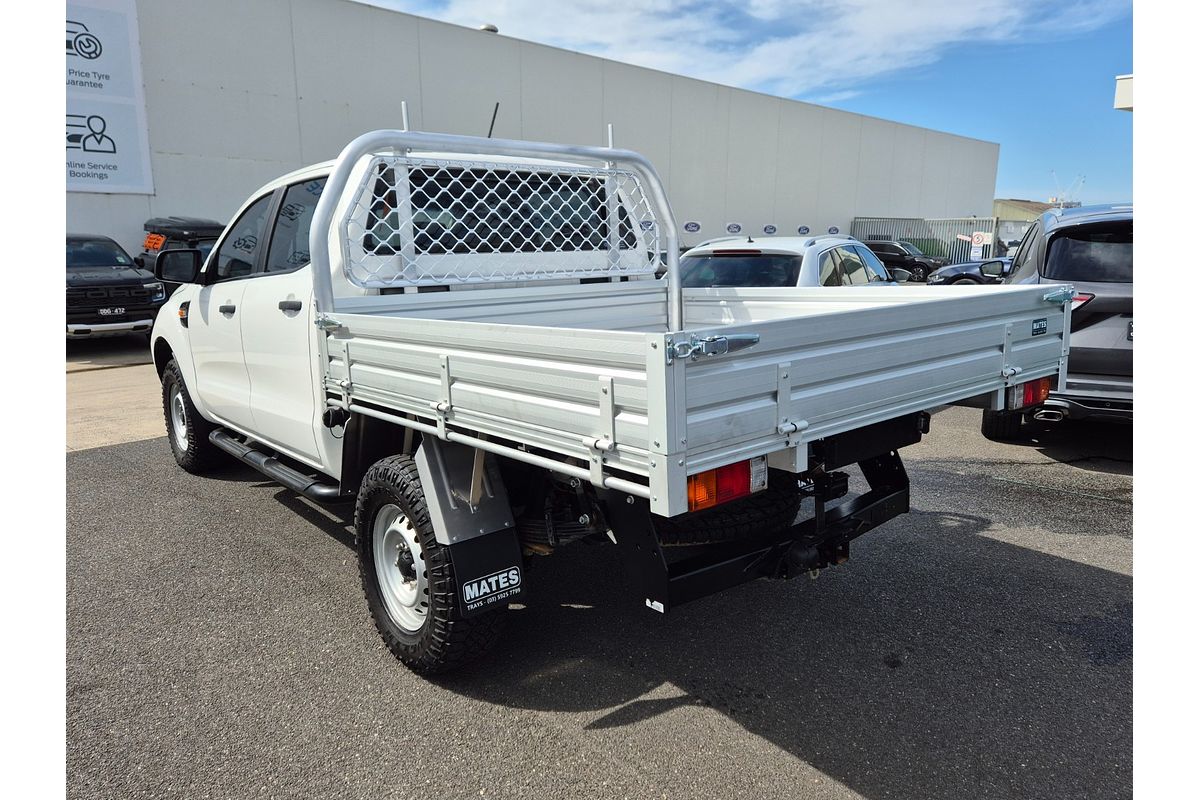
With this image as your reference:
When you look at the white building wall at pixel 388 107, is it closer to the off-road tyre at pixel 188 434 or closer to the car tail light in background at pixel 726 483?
the off-road tyre at pixel 188 434

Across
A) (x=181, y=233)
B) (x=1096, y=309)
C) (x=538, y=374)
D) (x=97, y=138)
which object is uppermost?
(x=97, y=138)

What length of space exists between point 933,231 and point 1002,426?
106ft

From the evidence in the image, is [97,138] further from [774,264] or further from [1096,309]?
[1096,309]

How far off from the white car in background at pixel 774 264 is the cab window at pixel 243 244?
358 cm

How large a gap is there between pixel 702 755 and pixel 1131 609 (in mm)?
2290

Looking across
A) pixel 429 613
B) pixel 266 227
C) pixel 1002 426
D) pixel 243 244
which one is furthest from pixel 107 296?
pixel 1002 426

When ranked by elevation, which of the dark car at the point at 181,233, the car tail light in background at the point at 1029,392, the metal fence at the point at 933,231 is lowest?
the car tail light in background at the point at 1029,392

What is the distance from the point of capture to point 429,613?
9.88 feet

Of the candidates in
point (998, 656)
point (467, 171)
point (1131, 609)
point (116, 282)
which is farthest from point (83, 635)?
point (116, 282)

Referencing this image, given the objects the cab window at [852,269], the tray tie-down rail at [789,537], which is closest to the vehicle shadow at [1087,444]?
the cab window at [852,269]

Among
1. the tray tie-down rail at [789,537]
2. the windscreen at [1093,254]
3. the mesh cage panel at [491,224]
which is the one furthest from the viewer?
the windscreen at [1093,254]

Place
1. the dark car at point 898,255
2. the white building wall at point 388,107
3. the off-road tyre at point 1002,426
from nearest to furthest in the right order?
the off-road tyre at point 1002,426, the white building wall at point 388,107, the dark car at point 898,255

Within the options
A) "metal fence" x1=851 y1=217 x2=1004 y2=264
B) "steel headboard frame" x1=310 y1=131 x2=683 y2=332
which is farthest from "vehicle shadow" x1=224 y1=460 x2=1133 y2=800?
"metal fence" x1=851 y1=217 x2=1004 y2=264

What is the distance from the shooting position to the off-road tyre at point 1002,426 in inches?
255
